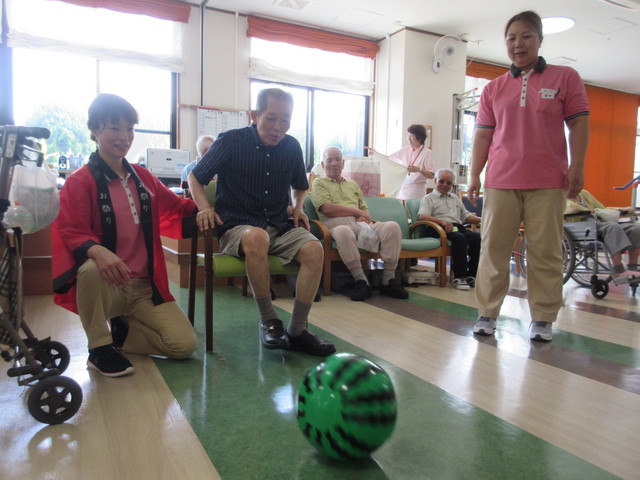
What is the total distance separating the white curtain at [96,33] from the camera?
17.6 ft

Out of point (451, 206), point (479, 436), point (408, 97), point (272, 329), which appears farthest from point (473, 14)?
point (479, 436)

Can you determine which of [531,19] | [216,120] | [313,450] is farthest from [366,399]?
[216,120]

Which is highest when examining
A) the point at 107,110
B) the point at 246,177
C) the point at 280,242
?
the point at 107,110

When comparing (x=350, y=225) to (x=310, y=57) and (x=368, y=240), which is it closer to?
(x=368, y=240)

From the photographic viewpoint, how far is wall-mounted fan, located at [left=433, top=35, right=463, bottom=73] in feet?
23.1

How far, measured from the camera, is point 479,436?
1271 mm

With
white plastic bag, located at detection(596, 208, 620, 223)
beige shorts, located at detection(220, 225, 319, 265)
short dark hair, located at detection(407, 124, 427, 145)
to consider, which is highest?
short dark hair, located at detection(407, 124, 427, 145)

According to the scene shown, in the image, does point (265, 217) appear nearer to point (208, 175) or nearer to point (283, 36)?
point (208, 175)

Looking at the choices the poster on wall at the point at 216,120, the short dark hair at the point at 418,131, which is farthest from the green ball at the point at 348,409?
the poster on wall at the point at 216,120

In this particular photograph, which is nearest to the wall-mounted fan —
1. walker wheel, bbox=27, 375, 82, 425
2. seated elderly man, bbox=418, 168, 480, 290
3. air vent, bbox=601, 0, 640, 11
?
air vent, bbox=601, 0, 640, 11

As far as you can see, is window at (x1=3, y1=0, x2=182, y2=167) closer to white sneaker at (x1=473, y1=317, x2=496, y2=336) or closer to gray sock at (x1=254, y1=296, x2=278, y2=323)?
gray sock at (x1=254, y1=296, x2=278, y2=323)

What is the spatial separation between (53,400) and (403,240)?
268 cm

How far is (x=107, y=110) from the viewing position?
1634mm

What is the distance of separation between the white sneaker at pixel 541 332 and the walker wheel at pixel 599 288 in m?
1.36
